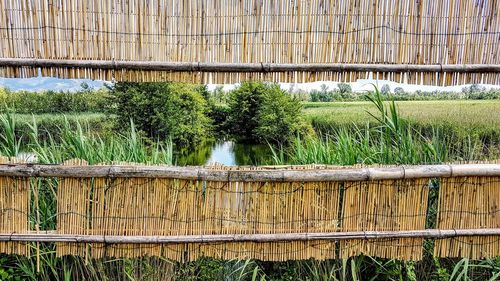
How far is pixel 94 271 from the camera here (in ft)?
6.53

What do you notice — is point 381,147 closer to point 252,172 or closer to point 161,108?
point 252,172

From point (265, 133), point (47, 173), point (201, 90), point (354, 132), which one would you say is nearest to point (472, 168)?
point (354, 132)

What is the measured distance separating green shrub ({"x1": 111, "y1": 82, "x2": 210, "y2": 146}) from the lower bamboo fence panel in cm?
68

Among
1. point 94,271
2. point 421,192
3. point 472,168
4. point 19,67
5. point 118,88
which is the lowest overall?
point 94,271

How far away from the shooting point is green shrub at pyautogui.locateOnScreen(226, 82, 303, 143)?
2250 mm

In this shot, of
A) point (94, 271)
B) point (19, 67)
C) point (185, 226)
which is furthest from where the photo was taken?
point (94, 271)

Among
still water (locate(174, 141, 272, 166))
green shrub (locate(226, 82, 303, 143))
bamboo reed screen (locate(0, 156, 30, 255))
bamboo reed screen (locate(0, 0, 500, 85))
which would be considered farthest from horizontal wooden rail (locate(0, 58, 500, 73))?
still water (locate(174, 141, 272, 166))

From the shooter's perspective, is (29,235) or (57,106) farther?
(57,106)

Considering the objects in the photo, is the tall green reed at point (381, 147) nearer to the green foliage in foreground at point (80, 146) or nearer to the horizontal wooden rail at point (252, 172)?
the horizontal wooden rail at point (252, 172)

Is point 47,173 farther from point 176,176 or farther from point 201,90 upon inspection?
point 201,90

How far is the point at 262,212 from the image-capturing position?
5.82 feet

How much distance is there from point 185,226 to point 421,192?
105 cm

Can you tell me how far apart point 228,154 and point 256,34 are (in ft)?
2.65

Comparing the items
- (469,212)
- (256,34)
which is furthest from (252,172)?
(469,212)
